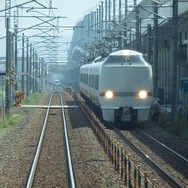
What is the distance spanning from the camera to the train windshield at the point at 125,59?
88.1 feet

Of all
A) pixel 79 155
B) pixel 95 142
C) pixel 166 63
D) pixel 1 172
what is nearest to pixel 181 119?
pixel 95 142

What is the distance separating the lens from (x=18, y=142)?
73.9ft

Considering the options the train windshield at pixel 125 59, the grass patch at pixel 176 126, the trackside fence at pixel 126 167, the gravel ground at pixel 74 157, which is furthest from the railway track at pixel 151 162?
the train windshield at pixel 125 59

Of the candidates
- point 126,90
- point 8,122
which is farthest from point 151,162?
point 8,122

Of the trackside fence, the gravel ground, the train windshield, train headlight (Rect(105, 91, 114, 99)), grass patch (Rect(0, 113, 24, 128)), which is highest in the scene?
the train windshield

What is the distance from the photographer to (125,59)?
2692cm

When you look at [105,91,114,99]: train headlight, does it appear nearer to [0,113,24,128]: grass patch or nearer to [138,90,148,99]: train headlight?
[138,90,148,99]: train headlight

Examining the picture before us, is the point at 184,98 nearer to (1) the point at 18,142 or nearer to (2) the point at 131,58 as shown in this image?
(2) the point at 131,58

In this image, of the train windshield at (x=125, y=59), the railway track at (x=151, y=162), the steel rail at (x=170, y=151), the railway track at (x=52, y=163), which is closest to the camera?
the railway track at (x=151, y=162)

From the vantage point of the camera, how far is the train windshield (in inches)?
1057

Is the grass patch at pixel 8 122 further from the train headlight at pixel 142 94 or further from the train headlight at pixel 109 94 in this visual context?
the train headlight at pixel 142 94

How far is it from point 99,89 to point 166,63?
3020cm

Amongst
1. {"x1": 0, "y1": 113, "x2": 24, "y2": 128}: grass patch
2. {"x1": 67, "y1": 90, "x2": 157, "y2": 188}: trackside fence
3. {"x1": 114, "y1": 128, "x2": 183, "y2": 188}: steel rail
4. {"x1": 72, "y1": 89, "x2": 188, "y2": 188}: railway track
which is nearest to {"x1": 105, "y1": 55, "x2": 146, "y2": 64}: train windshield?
{"x1": 72, "y1": 89, "x2": 188, "y2": 188}: railway track

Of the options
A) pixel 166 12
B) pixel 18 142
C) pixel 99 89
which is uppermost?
pixel 166 12
